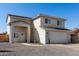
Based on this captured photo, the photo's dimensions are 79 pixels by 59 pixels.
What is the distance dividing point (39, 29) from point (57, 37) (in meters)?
3.25

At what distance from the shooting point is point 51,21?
26.2 metres

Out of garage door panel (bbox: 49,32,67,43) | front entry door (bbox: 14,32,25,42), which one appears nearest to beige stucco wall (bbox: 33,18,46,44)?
garage door panel (bbox: 49,32,67,43)

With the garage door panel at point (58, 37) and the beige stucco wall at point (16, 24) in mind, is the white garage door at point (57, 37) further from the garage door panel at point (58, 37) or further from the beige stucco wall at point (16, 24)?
the beige stucco wall at point (16, 24)

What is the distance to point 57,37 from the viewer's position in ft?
79.2

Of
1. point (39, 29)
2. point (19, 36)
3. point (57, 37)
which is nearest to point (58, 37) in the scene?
point (57, 37)

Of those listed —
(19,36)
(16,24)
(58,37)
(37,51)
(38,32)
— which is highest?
(16,24)

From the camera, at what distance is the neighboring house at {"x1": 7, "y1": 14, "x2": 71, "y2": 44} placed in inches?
927

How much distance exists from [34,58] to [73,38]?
59.4 ft

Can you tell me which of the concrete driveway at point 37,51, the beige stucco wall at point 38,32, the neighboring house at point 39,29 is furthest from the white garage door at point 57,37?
the concrete driveway at point 37,51

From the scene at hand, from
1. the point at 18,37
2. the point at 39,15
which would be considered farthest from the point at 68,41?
the point at 18,37

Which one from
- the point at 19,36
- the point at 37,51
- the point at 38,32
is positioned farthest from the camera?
the point at 19,36

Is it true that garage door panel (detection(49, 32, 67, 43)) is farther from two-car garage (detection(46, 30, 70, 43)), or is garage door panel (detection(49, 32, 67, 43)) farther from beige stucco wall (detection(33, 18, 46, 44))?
beige stucco wall (detection(33, 18, 46, 44))

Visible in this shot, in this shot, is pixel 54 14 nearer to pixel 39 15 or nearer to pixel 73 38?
pixel 39 15

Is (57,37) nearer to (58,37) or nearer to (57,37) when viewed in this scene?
(57,37)
